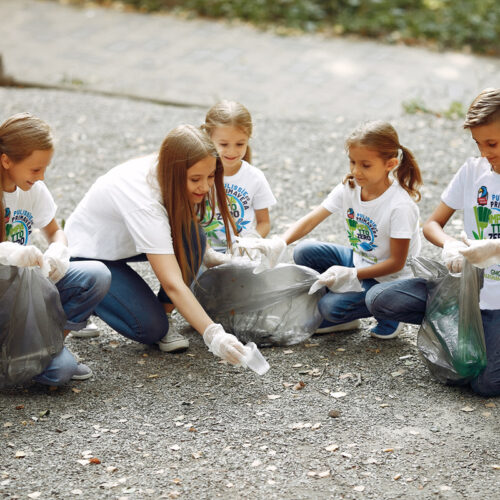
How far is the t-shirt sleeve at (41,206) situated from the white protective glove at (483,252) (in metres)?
1.41

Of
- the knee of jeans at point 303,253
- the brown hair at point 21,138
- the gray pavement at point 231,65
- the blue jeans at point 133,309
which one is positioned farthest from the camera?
the gray pavement at point 231,65

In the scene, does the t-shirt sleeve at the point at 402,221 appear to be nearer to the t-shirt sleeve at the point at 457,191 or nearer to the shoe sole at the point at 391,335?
the t-shirt sleeve at the point at 457,191

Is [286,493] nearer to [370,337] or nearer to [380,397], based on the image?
[380,397]

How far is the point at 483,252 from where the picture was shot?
244 centimetres

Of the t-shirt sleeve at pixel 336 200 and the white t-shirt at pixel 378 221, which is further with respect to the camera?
the t-shirt sleeve at pixel 336 200

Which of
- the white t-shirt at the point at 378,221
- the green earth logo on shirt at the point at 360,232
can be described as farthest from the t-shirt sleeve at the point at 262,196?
the green earth logo on shirt at the point at 360,232

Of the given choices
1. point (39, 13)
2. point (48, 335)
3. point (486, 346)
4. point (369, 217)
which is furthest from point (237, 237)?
point (39, 13)

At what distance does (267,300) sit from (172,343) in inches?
15.3

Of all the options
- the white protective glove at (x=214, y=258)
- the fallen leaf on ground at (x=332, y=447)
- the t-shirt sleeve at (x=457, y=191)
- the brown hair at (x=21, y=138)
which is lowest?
the fallen leaf on ground at (x=332, y=447)

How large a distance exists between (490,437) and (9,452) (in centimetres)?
142

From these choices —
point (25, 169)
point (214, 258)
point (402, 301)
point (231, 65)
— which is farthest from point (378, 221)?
point (231, 65)

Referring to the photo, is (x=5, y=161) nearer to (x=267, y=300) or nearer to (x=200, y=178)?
(x=200, y=178)

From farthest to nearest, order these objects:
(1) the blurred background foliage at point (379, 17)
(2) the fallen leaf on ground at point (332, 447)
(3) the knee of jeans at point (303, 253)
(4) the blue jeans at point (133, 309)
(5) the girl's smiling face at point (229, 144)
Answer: (1) the blurred background foliage at point (379, 17)
(3) the knee of jeans at point (303, 253)
(5) the girl's smiling face at point (229, 144)
(4) the blue jeans at point (133, 309)
(2) the fallen leaf on ground at point (332, 447)

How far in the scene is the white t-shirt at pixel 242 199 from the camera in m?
3.11
